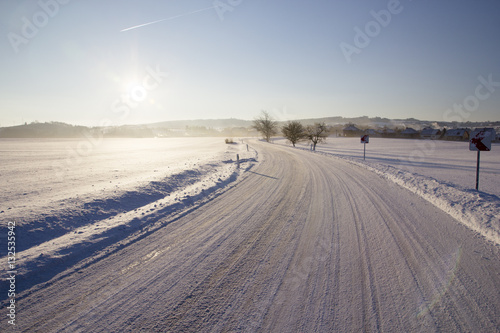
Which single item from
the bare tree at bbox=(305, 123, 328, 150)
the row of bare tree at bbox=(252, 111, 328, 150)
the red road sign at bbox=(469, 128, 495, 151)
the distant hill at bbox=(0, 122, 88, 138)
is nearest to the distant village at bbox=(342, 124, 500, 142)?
the row of bare tree at bbox=(252, 111, 328, 150)

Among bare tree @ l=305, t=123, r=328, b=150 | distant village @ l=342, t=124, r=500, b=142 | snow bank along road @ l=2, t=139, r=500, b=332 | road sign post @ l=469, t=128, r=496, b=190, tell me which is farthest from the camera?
distant village @ l=342, t=124, r=500, b=142

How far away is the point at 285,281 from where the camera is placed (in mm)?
3262

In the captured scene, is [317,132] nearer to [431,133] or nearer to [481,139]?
[481,139]

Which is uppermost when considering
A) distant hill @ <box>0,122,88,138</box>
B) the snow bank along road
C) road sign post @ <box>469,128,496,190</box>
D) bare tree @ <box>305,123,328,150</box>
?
distant hill @ <box>0,122,88,138</box>

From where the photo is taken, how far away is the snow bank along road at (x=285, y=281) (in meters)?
2.58

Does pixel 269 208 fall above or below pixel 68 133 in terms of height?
below

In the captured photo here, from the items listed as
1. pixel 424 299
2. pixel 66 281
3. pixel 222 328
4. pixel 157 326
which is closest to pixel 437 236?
pixel 424 299

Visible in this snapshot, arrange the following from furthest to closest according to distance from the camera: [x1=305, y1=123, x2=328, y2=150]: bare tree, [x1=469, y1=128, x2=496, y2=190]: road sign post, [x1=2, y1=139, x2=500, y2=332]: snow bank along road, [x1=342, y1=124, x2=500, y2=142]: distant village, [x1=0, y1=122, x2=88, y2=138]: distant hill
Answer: [x1=0, y1=122, x2=88, y2=138]: distant hill, [x1=342, y1=124, x2=500, y2=142]: distant village, [x1=305, y1=123, x2=328, y2=150]: bare tree, [x1=469, y1=128, x2=496, y2=190]: road sign post, [x1=2, y1=139, x2=500, y2=332]: snow bank along road

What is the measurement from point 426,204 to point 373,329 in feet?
20.0

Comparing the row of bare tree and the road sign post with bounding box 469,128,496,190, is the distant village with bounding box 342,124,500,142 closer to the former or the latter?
the row of bare tree

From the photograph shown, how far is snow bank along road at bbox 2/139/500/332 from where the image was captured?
258 centimetres

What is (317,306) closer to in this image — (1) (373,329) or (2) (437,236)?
(1) (373,329)

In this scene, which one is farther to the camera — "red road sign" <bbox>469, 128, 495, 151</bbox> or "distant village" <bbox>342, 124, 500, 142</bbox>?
"distant village" <bbox>342, 124, 500, 142</bbox>

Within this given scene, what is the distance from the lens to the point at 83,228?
549cm
